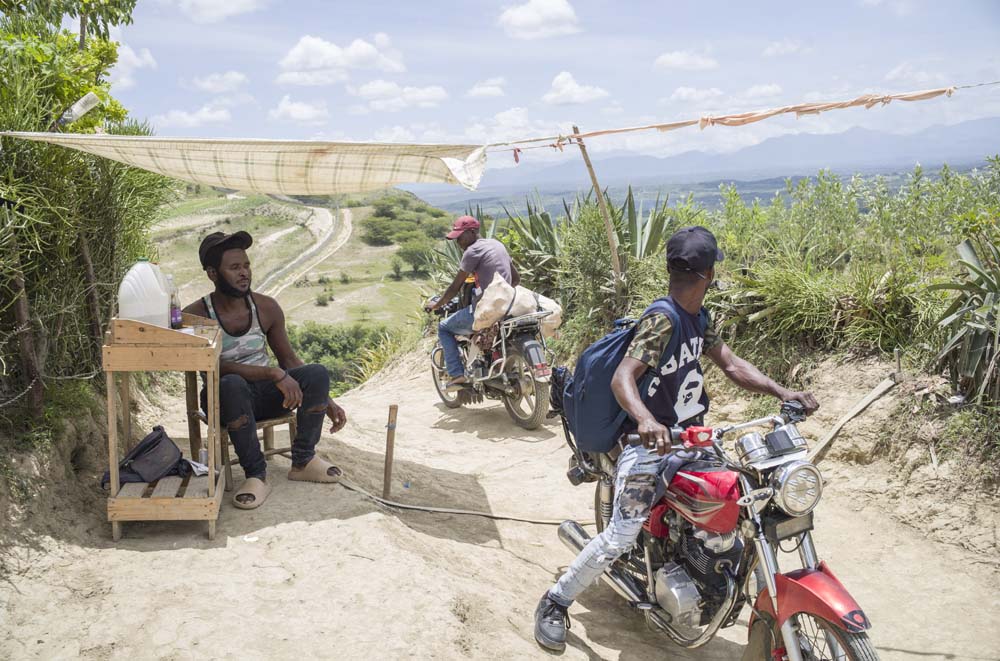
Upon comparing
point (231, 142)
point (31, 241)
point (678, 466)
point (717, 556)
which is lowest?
point (717, 556)

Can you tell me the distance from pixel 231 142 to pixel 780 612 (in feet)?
12.4

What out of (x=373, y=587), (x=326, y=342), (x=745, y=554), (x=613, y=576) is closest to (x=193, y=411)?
(x=373, y=587)

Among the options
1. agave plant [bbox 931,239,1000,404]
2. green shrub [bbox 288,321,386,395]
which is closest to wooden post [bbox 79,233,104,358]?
agave plant [bbox 931,239,1000,404]

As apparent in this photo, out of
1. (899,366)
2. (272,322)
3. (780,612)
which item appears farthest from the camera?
(899,366)

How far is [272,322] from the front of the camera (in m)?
4.80

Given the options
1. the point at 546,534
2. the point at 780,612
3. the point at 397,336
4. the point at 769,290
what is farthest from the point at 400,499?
the point at 397,336

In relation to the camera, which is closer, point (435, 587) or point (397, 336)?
point (435, 587)

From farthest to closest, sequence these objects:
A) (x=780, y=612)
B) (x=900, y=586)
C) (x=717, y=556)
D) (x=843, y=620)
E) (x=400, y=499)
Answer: (x=400, y=499)
(x=900, y=586)
(x=717, y=556)
(x=780, y=612)
(x=843, y=620)

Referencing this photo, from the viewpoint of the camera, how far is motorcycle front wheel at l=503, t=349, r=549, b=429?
691cm

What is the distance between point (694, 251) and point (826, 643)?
5.06 feet

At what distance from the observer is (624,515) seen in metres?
3.19

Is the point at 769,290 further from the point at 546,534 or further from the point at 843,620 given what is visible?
the point at 843,620

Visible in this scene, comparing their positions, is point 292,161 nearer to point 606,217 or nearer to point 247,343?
point 247,343

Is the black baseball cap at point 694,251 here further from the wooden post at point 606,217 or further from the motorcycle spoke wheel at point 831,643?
the wooden post at point 606,217
